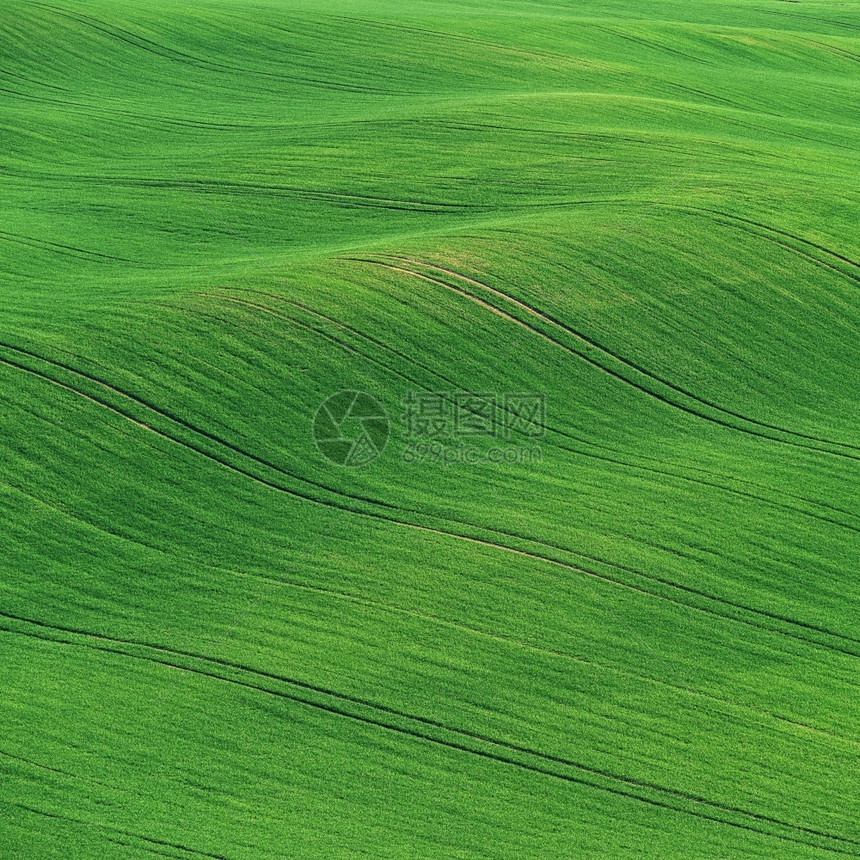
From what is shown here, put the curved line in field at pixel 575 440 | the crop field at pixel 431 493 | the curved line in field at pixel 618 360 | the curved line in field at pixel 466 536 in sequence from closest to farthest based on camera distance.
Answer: the crop field at pixel 431 493 < the curved line in field at pixel 466 536 < the curved line in field at pixel 575 440 < the curved line in field at pixel 618 360

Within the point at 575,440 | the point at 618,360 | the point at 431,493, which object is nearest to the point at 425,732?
the point at 431,493

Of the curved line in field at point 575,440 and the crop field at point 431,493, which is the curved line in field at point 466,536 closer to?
the crop field at point 431,493

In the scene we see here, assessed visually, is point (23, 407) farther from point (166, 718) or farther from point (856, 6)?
point (856, 6)

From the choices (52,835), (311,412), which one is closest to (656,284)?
(311,412)

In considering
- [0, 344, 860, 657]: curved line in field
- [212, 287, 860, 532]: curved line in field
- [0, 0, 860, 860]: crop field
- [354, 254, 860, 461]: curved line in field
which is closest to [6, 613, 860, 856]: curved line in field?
[0, 0, 860, 860]: crop field

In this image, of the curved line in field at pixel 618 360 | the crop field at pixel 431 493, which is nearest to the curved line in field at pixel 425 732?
the crop field at pixel 431 493

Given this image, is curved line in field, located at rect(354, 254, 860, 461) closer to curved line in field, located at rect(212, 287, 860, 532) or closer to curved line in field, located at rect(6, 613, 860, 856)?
Result: curved line in field, located at rect(212, 287, 860, 532)

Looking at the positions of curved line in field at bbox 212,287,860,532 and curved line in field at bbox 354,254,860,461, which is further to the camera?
curved line in field at bbox 354,254,860,461

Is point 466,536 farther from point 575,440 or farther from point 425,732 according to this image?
point 425,732
